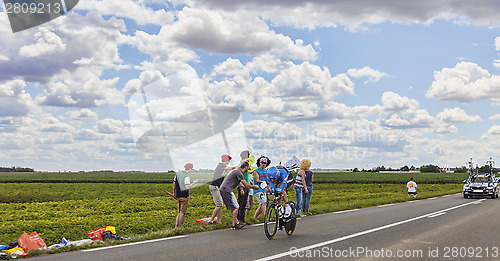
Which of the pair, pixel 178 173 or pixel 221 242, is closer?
pixel 221 242

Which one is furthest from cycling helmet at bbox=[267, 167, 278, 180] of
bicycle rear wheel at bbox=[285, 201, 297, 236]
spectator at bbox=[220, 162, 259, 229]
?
bicycle rear wheel at bbox=[285, 201, 297, 236]

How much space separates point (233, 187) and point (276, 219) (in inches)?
73.9

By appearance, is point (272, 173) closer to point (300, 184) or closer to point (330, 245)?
point (300, 184)

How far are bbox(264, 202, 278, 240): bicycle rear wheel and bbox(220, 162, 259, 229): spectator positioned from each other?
1.42m

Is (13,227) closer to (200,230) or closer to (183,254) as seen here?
(200,230)

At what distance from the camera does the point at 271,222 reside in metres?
9.81

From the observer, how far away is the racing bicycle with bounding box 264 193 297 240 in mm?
9703

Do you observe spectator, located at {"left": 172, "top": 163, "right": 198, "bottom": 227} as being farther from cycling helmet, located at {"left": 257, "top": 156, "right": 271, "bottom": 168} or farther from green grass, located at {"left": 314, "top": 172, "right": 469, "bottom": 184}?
green grass, located at {"left": 314, "top": 172, "right": 469, "bottom": 184}

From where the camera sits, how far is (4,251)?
845 cm

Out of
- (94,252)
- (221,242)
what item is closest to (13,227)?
(94,252)

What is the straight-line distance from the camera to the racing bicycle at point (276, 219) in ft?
31.8

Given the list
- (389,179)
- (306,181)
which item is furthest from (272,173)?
(389,179)

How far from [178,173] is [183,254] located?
11.5 ft

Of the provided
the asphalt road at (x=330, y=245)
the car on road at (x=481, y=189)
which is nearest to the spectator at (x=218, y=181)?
the asphalt road at (x=330, y=245)
